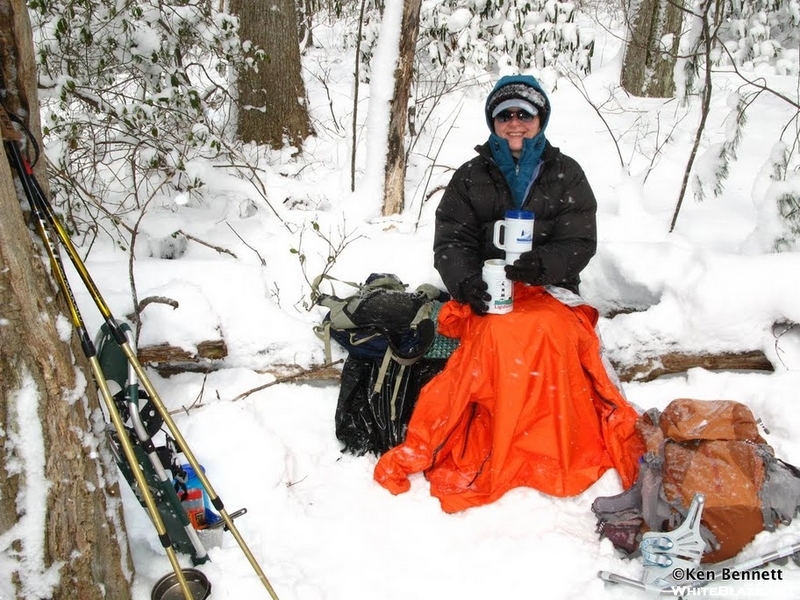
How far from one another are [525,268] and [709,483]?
3.78ft

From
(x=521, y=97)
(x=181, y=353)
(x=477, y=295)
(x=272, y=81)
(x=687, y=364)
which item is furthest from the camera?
(x=272, y=81)

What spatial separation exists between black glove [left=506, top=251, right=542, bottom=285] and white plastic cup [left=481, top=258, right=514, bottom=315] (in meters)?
0.03

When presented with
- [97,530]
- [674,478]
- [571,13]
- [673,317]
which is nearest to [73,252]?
[97,530]

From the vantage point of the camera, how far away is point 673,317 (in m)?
3.27

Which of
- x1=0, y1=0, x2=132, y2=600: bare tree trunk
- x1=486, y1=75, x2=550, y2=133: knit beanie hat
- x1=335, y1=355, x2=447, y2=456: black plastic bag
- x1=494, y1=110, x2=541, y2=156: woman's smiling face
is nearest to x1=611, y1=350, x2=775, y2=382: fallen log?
x1=335, y1=355, x2=447, y2=456: black plastic bag

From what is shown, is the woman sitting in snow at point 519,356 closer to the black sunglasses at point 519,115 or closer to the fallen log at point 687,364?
the black sunglasses at point 519,115

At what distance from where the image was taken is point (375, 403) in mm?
3090

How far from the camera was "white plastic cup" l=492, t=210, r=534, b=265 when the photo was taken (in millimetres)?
2654

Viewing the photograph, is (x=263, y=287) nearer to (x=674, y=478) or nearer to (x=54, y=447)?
(x=54, y=447)

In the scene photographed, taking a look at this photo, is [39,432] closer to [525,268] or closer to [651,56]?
[525,268]

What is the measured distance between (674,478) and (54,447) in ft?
7.56

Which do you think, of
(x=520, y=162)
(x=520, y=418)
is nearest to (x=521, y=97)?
(x=520, y=162)

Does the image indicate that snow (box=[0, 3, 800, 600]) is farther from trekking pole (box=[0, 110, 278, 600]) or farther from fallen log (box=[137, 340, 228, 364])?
trekking pole (box=[0, 110, 278, 600])

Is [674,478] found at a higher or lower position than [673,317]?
lower
